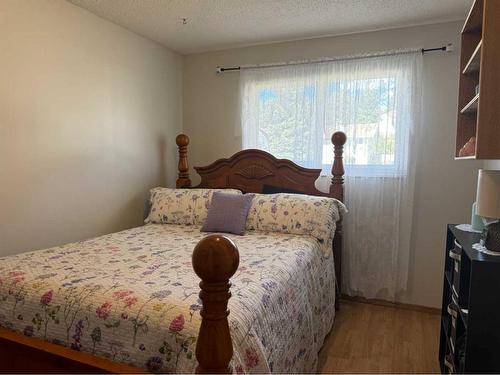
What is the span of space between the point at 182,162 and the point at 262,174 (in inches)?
31.9

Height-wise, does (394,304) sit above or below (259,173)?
below

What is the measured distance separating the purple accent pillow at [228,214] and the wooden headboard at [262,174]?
448 millimetres

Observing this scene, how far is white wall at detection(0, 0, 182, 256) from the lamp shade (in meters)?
2.47

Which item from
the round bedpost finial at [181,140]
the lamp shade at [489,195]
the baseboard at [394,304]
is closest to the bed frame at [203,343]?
the lamp shade at [489,195]

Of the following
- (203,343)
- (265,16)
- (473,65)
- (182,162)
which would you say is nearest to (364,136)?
(473,65)

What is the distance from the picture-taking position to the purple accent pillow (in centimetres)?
246

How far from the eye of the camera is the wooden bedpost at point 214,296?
34.4 inches

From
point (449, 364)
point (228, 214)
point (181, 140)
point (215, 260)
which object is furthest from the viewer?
point (181, 140)

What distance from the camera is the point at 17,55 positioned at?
204cm

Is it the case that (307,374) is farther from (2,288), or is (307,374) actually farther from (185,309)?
(2,288)

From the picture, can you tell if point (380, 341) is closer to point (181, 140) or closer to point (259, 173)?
point (259, 173)

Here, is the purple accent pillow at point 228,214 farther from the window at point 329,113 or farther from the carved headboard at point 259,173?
the window at point 329,113

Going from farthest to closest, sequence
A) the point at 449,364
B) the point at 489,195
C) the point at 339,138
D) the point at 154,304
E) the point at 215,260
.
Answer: the point at 339,138 → the point at 449,364 → the point at 489,195 → the point at 154,304 → the point at 215,260

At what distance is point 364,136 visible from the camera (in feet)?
9.11
